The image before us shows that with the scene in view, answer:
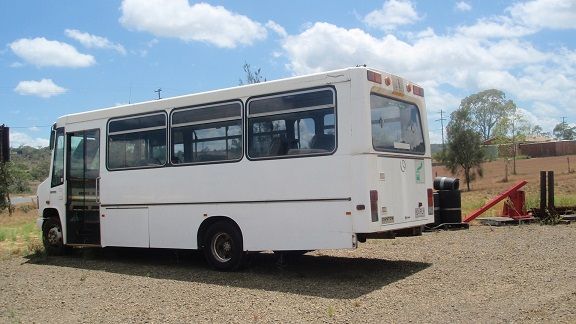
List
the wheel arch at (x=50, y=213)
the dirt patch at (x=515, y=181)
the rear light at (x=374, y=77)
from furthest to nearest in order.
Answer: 1. the dirt patch at (x=515, y=181)
2. the wheel arch at (x=50, y=213)
3. the rear light at (x=374, y=77)

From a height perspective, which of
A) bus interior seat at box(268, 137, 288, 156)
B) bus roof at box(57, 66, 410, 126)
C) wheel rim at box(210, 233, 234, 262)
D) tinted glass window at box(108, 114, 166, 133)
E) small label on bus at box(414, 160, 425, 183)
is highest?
bus roof at box(57, 66, 410, 126)

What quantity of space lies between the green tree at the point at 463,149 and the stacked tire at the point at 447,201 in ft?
103

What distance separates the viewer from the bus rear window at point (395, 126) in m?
8.70

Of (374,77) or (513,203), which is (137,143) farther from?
(513,203)

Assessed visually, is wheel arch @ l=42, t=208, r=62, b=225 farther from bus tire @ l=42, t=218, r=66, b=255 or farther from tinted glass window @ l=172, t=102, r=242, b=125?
tinted glass window @ l=172, t=102, r=242, b=125

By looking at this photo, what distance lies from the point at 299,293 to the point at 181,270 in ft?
10.2

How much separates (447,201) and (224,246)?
22.5 ft

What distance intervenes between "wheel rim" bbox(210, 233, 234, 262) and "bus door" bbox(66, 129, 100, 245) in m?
3.05

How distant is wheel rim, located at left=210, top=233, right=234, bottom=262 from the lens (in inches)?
385

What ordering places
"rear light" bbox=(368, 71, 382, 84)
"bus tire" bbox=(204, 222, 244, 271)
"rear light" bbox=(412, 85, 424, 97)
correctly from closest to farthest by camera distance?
1. "rear light" bbox=(368, 71, 382, 84)
2. "bus tire" bbox=(204, 222, 244, 271)
3. "rear light" bbox=(412, 85, 424, 97)

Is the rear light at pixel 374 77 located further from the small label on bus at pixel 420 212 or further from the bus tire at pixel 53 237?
the bus tire at pixel 53 237

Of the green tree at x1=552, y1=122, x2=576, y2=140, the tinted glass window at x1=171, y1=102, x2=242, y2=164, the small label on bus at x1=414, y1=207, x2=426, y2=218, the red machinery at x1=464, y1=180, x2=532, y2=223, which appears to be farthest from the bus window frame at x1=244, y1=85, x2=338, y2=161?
the green tree at x1=552, y1=122, x2=576, y2=140

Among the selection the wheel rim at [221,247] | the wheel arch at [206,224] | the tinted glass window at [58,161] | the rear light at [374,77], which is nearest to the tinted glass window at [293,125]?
the rear light at [374,77]

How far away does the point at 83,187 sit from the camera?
12.0 metres
